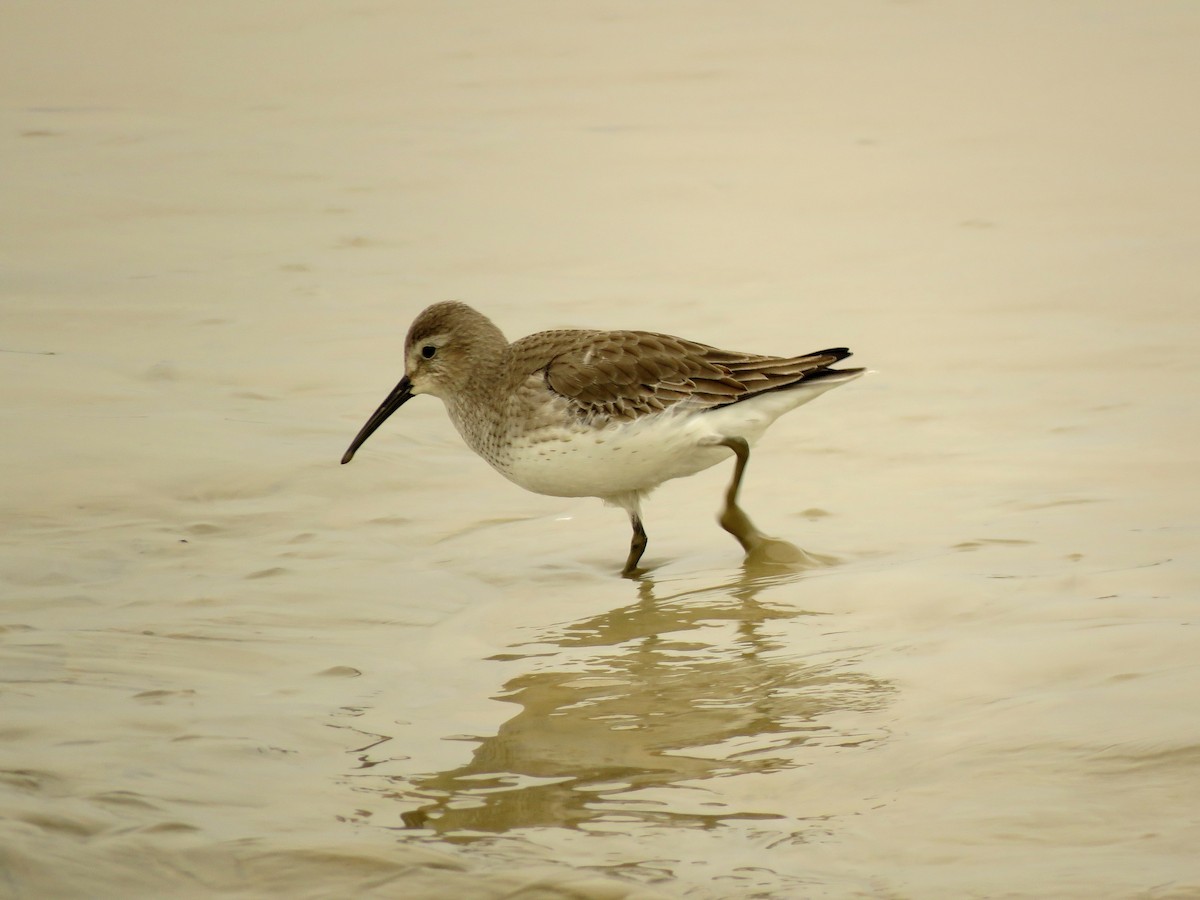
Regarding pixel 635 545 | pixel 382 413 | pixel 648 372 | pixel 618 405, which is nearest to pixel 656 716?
pixel 635 545

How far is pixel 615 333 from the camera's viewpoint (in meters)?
7.93

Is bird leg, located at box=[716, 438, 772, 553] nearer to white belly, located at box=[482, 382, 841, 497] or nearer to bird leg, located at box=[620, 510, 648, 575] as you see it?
white belly, located at box=[482, 382, 841, 497]

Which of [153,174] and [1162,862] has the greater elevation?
[153,174]

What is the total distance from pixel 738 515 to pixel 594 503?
4.47 ft

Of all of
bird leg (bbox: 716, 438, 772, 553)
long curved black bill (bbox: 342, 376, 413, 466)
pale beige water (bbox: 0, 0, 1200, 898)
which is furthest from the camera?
long curved black bill (bbox: 342, 376, 413, 466)

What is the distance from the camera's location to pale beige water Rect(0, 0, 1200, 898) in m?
4.49

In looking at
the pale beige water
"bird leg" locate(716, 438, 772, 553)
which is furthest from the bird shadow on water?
"bird leg" locate(716, 438, 772, 553)

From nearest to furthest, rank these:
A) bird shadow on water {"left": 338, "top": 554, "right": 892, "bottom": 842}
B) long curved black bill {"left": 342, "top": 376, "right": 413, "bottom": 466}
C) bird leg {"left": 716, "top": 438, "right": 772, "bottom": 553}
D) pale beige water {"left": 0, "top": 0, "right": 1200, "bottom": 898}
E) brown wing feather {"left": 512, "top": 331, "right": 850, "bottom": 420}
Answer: pale beige water {"left": 0, "top": 0, "right": 1200, "bottom": 898}
bird shadow on water {"left": 338, "top": 554, "right": 892, "bottom": 842}
bird leg {"left": 716, "top": 438, "right": 772, "bottom": 553}
brown wing feather {"left": 512, "top": 331, "right": 850, "bottom": 420}
long curved black bill {"left": 342, "top": 376, "right": 413, "bottom": 466}

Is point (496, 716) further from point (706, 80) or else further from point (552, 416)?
point (706, 80)

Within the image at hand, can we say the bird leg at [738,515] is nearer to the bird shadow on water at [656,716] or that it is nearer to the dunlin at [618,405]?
the dunlin at [618,405]

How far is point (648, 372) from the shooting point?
A: 765 centimetres

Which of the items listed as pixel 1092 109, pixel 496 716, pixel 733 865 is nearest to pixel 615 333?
pixel 496 716

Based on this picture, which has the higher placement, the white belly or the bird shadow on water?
the white belly

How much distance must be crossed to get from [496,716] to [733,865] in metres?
1.47
